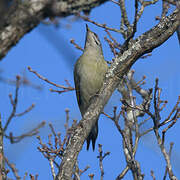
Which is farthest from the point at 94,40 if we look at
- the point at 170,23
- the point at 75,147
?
the point at 75,147

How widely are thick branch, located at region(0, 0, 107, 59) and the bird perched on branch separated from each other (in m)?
3.14

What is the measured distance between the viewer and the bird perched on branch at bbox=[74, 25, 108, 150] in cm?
523

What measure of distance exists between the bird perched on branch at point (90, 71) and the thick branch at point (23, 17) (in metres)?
3.14

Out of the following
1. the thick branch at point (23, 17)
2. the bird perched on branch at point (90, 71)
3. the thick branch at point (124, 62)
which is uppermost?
the bird perched on branch at point (90, 71)

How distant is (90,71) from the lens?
5.25m

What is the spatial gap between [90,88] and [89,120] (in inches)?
77.9

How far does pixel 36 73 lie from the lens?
5473mm

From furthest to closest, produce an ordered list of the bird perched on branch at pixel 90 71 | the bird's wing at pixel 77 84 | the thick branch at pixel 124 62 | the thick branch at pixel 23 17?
the bird's wing at pixel 77 84 → the bird perched on branch at pixel 90 71 → the thick branch at pixel 124 62 → the thick branch at pixel 23 17

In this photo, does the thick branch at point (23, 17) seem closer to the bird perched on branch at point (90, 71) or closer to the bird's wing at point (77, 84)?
the bird perched on branch at point (90, 71)

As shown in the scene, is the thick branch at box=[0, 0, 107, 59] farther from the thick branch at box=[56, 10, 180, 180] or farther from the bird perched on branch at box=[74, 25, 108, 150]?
the bird perched on branch at box=[74, 25, 108, 150]

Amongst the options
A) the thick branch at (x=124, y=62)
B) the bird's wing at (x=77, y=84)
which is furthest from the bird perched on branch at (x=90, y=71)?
the thick branch at (x=124, y=62)

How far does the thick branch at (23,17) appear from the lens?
190 centimetres

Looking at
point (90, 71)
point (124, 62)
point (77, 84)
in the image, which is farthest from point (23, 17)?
point (77, 84)

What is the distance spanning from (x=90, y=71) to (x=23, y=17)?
3.33m
